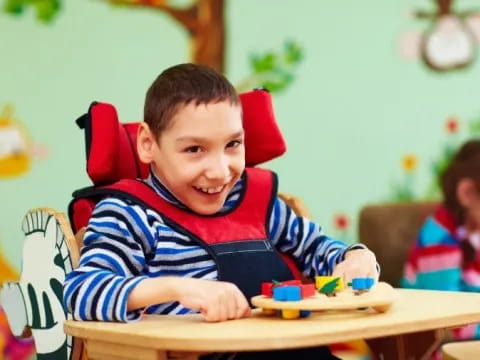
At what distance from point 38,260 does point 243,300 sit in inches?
20.0

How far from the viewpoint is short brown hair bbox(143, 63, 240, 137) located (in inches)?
58.1

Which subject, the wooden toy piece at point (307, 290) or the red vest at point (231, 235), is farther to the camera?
the red vest at point (231, 235)

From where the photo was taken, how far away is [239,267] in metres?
1.50

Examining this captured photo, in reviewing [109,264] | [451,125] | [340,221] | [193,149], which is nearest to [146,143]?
[193,149]

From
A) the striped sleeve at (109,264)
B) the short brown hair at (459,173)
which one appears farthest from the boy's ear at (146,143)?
the short brown hair at (459,173)

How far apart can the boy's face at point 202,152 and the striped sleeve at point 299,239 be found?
171 mm

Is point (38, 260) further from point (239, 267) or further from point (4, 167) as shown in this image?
point (4, 167)

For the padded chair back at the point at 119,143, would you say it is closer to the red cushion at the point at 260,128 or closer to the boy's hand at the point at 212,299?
the red cushion at the point at 260,128

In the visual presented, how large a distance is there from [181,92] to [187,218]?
0.65 ft

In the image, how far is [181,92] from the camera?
4.86ft

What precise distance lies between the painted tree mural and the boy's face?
1.11m

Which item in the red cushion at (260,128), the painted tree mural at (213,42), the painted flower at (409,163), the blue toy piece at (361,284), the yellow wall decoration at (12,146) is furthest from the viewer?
the painted flower at (409,163)

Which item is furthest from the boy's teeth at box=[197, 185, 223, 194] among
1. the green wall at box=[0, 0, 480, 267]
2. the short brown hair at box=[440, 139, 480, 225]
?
the short brown hair at box=[440, 139, 480, 225]

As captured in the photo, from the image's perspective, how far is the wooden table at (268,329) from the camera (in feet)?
3.71
